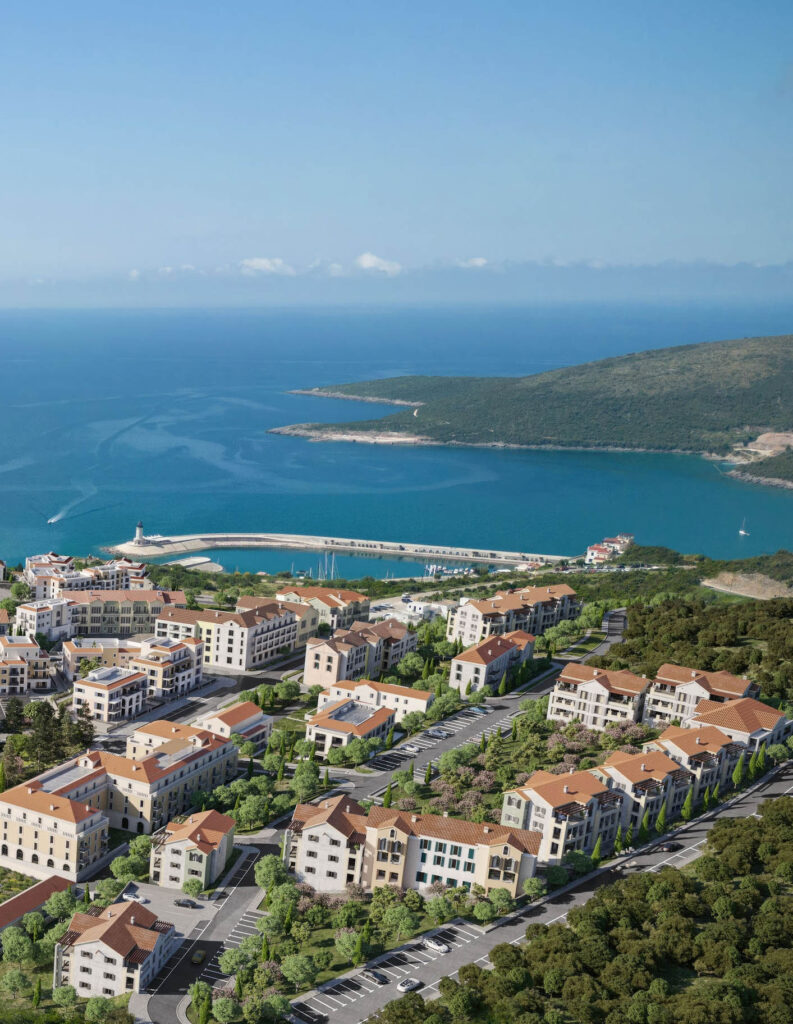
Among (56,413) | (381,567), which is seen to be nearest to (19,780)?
(381,567)

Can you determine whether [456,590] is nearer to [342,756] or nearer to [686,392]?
[342,756]

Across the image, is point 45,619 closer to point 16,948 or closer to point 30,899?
point 30,899

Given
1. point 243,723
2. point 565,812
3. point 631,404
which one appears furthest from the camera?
point 631,404

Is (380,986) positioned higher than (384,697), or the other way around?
(384,697)

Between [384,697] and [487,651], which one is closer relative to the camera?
[384,697]

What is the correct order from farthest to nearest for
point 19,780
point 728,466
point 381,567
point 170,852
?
point 728,466 < point 381,567 < point 19,780 < point 170,852

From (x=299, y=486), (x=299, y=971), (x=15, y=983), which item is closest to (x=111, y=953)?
(x=15, y=983)

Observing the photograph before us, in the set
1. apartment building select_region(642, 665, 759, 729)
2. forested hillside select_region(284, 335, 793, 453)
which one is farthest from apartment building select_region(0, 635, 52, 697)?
forested hillside select_region(284, 335, 793, 453)
